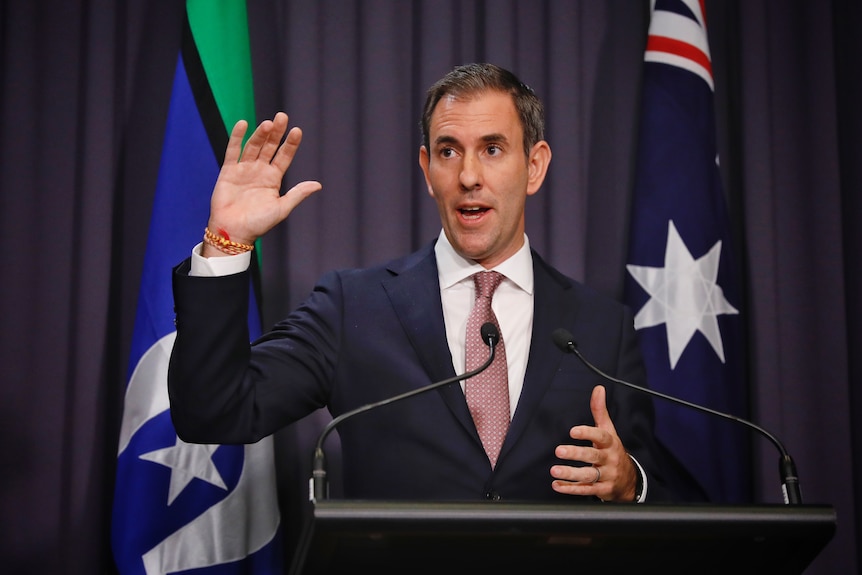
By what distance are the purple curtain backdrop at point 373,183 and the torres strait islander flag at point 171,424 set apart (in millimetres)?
317

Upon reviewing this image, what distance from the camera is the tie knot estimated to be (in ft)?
6.68

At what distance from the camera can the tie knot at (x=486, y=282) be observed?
204 cm

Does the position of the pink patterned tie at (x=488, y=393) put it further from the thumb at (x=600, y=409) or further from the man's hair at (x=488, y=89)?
the man's hair at (x=488, y=89)

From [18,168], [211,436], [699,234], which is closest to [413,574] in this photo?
[211,436]

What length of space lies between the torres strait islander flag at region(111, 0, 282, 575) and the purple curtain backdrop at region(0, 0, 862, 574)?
0.32 m

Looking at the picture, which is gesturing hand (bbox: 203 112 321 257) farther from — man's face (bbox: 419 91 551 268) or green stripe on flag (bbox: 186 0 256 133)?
green stripe on flag (bbox: 186 0 256 133)

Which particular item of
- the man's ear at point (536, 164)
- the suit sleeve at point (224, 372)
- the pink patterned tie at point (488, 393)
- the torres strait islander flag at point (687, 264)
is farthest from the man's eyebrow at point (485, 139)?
the torres strait islander flag at point (687, 264)

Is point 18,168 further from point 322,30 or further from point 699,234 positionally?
point 699,234

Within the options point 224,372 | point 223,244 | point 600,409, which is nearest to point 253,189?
point 223,244

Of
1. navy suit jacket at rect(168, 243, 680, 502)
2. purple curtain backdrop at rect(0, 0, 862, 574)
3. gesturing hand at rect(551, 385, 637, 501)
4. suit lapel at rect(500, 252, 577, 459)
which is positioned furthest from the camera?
purple curtain backdrop at rect(0, 0, 862, 574)

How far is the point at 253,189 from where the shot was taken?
1.68 m

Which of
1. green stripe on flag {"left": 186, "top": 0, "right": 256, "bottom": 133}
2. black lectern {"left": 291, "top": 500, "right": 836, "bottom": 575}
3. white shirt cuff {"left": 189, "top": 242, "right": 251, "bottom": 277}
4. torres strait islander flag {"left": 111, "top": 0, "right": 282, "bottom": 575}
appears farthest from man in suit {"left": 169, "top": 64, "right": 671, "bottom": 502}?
green stripe on flag {"left": 186, "top": 0, "right": 256, "bottom": 133}

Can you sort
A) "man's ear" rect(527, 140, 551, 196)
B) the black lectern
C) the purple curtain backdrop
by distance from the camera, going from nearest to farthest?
the black lectern, "man's ear" rect(527, 140, 551, 196), the purple curtain backdrop

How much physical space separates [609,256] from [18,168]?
1808 millimetres
